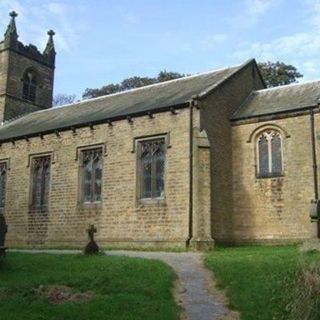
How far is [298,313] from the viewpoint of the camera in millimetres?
8266

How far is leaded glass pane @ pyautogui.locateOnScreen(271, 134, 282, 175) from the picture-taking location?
71.7 ft

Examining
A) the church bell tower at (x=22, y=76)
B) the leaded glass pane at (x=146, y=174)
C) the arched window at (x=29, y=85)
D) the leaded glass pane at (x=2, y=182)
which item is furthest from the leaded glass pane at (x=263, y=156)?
the arched window at (x=29, y=85)

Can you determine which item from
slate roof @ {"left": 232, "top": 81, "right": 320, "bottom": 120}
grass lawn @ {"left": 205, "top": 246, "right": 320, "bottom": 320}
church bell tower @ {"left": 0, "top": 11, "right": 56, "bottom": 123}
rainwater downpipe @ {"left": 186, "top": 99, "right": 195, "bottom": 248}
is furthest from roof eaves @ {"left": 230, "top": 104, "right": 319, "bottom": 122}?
church bell tower @ {"left": 0, "top": 11, "right": 56, "bottom": 123}

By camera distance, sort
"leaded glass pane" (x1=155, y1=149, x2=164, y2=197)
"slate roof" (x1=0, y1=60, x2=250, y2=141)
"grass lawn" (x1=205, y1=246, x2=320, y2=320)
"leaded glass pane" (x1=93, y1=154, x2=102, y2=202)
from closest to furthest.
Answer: "grass lawn" (x1=205, y1=246, x2=320, y2=320) < "leaded glass pane" (x1=155, y1=149, x2=164, y2=197) < "slate roof" (x1=0, y1=60, x2=250, y2=141) < "leaded glass pane" (x1=93, y1=154, x2=102, y2=202)

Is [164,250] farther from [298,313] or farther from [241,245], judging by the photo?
[298,313]

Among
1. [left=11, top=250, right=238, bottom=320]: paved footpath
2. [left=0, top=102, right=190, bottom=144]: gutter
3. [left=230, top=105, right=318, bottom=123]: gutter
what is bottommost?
[left=11, top=250, right=238, bottom=320]: paved footpath

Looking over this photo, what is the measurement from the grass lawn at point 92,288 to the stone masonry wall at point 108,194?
20.2ft

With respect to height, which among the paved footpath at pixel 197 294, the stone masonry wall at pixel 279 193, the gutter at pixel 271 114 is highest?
the gutter at pixel 271 114

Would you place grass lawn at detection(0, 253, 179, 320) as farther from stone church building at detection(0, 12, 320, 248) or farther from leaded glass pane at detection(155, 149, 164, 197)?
leaded glass pane at detection(155, 149, 164, 197)

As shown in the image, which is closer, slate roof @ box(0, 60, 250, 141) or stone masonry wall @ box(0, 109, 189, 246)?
stone masonry wall @ box(0, 109, 189, 246)

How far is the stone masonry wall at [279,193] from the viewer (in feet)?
68.5

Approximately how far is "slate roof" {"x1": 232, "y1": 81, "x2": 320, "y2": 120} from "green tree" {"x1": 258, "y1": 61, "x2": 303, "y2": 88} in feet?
51.1

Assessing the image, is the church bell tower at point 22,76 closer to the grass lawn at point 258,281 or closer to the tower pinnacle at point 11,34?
the tower pinnacle at point 11,34

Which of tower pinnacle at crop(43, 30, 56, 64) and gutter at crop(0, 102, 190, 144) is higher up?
tower pinnacle at crop(43, 30, 56, 64)
